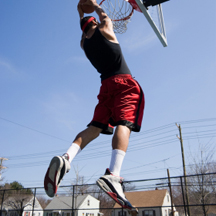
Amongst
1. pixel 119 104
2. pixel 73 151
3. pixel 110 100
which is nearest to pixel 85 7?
pixel 110 100

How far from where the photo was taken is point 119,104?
6.34 ft

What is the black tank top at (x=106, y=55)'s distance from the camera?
2.07 metres

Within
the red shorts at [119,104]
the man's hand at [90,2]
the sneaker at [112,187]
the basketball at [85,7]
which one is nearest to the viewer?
the sneaker at [112,187]

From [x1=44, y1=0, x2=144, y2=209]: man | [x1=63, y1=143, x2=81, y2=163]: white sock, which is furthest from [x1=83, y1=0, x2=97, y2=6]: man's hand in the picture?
[x1=63, y1=143, x2=81, y2=163]: white sock

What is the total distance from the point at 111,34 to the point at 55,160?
1.26m

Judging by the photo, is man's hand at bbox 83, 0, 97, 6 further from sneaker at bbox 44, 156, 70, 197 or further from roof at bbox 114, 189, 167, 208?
roof at bbox 114, 189, 167, 208

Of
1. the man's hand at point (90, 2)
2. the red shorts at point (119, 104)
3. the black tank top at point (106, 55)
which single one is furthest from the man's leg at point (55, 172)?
the man's hand at point (90, 2)

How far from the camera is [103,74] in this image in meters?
2.22

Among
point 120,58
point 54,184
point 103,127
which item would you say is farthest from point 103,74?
point 54,184

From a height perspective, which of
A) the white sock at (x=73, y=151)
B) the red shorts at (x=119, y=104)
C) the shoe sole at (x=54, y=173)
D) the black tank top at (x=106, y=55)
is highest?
the black tank top at (x=106, y=55)

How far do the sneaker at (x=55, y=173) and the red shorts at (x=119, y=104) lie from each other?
551 mm

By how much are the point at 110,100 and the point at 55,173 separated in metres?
0.85

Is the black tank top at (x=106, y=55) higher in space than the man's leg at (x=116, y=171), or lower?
higher

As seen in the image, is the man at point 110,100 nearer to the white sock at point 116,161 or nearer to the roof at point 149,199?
the white sock at point 116,161
